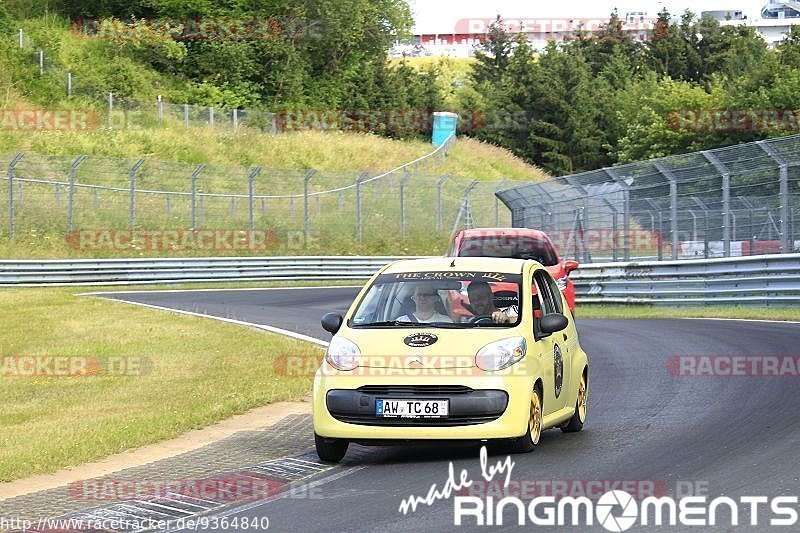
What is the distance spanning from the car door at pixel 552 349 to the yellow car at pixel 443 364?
15mm

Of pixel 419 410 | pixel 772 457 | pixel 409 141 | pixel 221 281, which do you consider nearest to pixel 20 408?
pixel 419 410

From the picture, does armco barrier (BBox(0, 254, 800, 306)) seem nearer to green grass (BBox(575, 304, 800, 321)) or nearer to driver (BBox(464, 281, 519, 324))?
green grass (BBox(575, 304, 800, 321))

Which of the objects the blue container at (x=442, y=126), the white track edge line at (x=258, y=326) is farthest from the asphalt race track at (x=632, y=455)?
the blue container at (x=442, y=126)

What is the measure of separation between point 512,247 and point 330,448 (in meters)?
10.7

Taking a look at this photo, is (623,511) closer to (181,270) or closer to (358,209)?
(181,270)

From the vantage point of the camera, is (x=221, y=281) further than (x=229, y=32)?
No

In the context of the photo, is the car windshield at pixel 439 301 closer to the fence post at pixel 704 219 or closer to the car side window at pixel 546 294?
the car side window at pixel 546 294

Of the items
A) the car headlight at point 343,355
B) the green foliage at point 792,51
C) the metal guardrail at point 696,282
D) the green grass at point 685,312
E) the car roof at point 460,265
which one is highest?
the green foliage at point 792,51

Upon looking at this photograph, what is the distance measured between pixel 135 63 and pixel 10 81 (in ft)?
27.1

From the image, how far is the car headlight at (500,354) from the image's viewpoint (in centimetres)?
952

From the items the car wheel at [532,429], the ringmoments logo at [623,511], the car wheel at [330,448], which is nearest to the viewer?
the ringmoments logo at [623,511]

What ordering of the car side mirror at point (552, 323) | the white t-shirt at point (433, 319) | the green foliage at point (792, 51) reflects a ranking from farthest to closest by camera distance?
the green foliage at point (792, 51)
the white t-shirt at point (433, 319)
the car side mirror at point (552, 323)

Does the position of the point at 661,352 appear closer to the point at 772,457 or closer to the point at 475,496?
the point at 772,457

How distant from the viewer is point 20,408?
14227 mm
